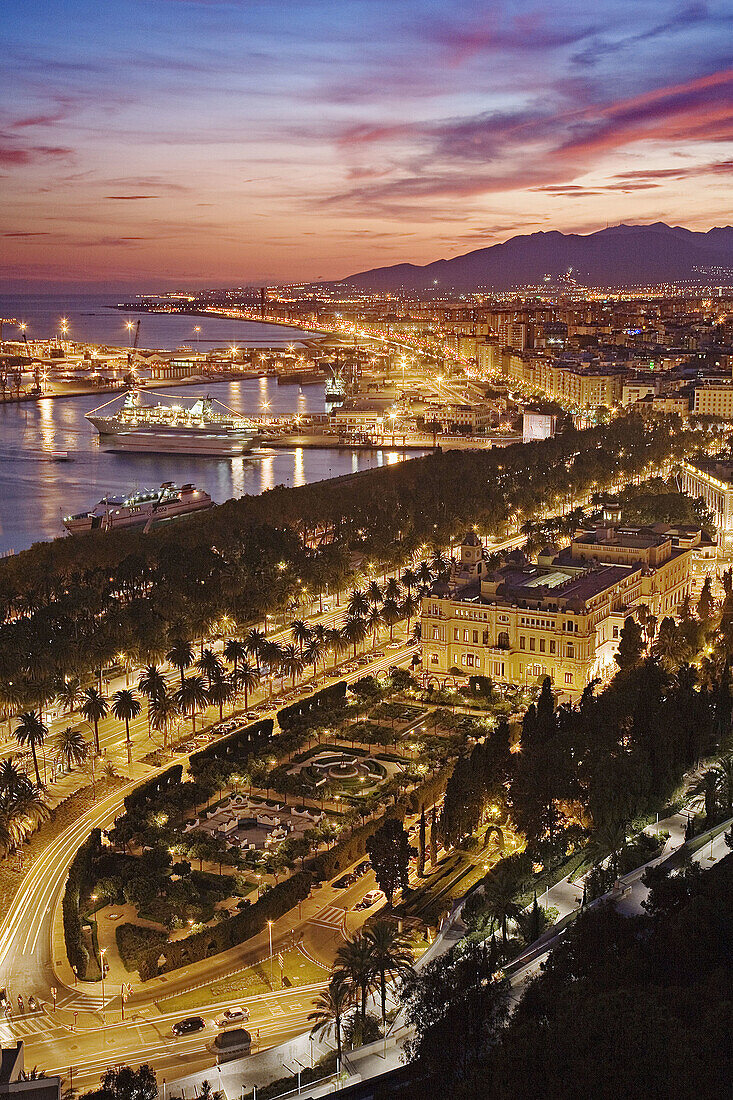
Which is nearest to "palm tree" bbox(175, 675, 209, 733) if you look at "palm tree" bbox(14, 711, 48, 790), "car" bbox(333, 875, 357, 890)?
"palm tree" bbox(14, 711, 48, 790)

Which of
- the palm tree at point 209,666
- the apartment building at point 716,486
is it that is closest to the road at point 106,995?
the palm tree at point 209,666

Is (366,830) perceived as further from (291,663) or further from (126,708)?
(291,663)

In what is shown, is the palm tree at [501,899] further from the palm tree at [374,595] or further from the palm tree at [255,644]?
the palm tree at [374,595]

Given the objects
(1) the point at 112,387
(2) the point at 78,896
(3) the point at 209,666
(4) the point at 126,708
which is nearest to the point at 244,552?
(3) the point at 209,666

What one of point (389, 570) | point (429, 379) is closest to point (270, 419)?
point (429, 379)

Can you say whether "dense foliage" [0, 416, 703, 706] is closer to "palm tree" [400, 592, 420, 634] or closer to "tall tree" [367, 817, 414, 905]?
"palm tree" [400, 592, 420, 634]
